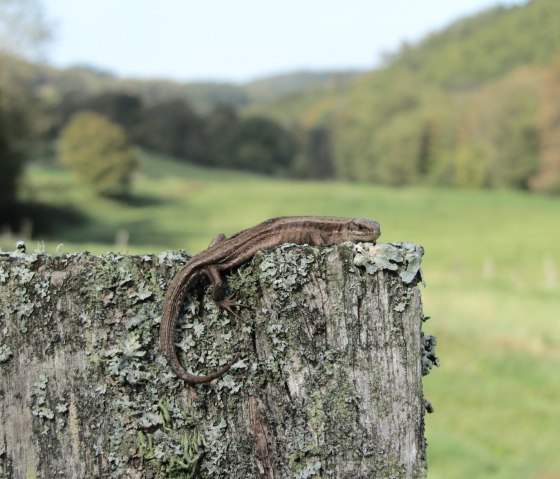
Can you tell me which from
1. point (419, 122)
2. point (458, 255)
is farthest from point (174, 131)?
point (458, 255)

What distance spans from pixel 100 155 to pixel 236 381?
229 feet

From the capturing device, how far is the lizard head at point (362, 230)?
4641 mm

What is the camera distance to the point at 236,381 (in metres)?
2.78

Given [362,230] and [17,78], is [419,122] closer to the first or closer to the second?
[17,78]

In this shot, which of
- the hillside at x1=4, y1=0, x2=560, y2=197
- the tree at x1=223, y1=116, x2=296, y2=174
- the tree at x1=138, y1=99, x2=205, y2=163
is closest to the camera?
the hillside at x1=4, y1=0, x2=560, y2=197

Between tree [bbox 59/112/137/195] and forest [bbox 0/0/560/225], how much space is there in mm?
5222

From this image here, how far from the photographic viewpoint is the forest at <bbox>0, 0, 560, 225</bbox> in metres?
85.6

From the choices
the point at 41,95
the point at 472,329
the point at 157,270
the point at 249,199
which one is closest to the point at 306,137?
the point at 249,199

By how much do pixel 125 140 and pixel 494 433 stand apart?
63793mm

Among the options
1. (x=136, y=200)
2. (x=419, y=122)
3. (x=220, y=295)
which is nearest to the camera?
(x=220, y=295)

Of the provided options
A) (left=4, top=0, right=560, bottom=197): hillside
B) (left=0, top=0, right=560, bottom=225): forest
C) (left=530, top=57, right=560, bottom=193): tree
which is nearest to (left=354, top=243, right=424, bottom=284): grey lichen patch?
(left=0, top=0, right=560, bottom=225): forest

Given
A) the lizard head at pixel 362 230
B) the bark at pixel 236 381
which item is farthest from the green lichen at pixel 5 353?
the lizard head at pixel 362 230

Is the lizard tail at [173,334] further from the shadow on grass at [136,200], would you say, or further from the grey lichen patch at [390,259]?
the shadow on grass at [136,200]

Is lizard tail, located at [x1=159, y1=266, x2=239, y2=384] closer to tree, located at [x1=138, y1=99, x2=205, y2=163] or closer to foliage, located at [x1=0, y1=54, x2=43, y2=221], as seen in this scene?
foliage, located at [x1=0, y1=54, x2=43, y2=221]
